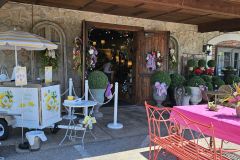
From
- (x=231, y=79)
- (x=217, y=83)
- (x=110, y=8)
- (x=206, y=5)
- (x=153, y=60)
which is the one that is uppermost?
(x=110, y=8)

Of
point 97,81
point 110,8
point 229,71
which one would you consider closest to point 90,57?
point 97,81

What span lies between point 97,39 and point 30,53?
5.96 metres

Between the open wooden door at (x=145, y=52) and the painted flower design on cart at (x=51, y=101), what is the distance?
345 centimetres

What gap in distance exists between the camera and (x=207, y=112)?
327 cm

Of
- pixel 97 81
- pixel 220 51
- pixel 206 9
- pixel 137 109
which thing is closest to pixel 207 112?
pixel 206 9

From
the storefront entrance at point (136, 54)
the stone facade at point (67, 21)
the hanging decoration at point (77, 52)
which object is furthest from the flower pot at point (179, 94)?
the hanging decoration at point (77, 52)

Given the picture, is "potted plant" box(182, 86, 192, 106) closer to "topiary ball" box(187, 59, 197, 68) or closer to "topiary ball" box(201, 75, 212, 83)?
"topiary ball" box(201, 75, 212, 83)

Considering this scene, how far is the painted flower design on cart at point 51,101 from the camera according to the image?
4473mm

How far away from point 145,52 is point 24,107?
4.44 m

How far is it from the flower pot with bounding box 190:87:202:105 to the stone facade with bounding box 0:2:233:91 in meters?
1.79

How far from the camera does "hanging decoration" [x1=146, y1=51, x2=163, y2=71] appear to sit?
753 cm

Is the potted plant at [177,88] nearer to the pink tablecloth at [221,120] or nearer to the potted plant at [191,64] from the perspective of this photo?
the potted plant at [191,64]

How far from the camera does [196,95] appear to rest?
282 inches

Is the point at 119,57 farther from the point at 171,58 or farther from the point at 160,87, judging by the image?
the point at 160,87
